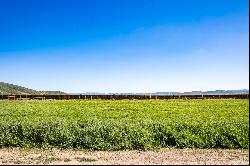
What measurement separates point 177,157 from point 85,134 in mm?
3967

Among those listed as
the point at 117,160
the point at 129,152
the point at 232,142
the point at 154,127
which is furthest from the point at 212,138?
the point at 117,160

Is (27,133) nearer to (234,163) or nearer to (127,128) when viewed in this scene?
(127,128)

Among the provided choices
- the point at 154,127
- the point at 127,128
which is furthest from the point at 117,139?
the point at 154,127

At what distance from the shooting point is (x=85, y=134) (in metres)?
15.9

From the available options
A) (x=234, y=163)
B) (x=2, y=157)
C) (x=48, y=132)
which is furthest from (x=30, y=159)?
(x=234, y=163)

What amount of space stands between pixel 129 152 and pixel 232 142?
411 centimetres

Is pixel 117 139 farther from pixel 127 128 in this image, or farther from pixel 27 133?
pixel 27 133

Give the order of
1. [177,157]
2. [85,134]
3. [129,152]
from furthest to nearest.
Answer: [85,134] < [129,152] < [177,157]

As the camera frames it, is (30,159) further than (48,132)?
No

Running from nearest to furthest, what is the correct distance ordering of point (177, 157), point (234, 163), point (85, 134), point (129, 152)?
point (234, 163) → point (177, 157) → point (129, 152) → point (85, 134)

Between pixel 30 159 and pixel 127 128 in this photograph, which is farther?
pixel 127 128

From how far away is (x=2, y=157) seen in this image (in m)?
14.0

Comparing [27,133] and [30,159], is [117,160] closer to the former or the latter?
[30,159]

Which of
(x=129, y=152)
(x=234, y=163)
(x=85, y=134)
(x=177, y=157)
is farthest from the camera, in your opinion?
(x=85, y=134)
